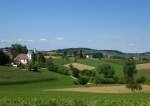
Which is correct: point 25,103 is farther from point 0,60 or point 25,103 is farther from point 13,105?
point 0,60

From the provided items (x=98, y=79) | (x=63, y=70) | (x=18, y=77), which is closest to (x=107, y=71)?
(x=98, y=79)

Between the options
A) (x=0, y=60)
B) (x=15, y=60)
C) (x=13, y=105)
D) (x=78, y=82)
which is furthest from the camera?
(x=15, y=60)

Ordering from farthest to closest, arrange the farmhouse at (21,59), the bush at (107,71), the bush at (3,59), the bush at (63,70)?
the farmhouse at (21,59) → the bush at (3,59) → the bush at (63,70) → the bush at (107,71)

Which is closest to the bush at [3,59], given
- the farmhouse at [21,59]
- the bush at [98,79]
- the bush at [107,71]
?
the farmhouse at [21,59]

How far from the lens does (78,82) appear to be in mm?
98062

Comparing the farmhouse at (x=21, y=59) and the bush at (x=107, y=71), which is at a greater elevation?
the farmhouse at (x=21, y=59)

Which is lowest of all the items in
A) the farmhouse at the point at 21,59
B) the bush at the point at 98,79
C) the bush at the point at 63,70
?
the bush at the point at 98,79

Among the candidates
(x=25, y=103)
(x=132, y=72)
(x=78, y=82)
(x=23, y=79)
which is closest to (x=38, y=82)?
(x=23, y=79)

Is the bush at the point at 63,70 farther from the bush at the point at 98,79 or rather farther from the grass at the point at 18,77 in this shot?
the bush at the point at 98,79

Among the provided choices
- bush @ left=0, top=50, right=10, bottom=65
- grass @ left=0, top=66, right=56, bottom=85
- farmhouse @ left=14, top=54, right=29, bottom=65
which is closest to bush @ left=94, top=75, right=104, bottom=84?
grass @ left=0, top=66, right=56, bottom=85

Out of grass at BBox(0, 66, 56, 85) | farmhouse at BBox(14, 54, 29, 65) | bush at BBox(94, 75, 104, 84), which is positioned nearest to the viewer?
grass at BBox(0, 66, 56, 85)

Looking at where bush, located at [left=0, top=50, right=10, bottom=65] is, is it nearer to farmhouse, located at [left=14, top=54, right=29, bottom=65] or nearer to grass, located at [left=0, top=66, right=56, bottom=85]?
farmhouse, located at [left=14, top=54, right=29, bottom=65]

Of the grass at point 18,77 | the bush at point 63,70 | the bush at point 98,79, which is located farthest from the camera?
the bush at point 63,70

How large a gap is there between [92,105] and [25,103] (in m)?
3.49
